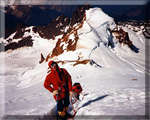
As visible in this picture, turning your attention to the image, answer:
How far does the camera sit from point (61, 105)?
5.26m

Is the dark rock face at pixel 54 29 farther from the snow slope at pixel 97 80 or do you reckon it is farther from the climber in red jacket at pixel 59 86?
the climber in red jacket at pixel 59 86

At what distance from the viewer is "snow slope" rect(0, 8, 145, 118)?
6166 mm

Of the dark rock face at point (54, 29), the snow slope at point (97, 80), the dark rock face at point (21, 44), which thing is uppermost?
the dark rock face at point (54, 29)

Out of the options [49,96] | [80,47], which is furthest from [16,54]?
[49,96]

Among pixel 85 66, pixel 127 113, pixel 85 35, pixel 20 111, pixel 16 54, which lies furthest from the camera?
pixel 16 54

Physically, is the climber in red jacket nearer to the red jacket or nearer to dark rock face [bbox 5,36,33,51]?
the red jacket

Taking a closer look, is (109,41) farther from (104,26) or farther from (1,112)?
(1,112)

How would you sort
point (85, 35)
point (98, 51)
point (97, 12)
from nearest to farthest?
point (98, 51), point (85, 35), point (97, 12)

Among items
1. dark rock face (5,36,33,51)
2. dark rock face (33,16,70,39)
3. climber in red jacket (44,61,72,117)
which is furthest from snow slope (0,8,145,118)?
dark rock face (33,16,70,39)

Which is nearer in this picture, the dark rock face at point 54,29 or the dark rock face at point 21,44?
the dark rock face at point 21,44

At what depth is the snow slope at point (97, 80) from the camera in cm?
617

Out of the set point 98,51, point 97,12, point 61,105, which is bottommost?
point 61,105

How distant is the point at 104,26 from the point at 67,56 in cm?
595

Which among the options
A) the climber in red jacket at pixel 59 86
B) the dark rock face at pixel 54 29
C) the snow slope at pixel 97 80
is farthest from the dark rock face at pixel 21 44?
the climber in red jacket at pixel 59 86
